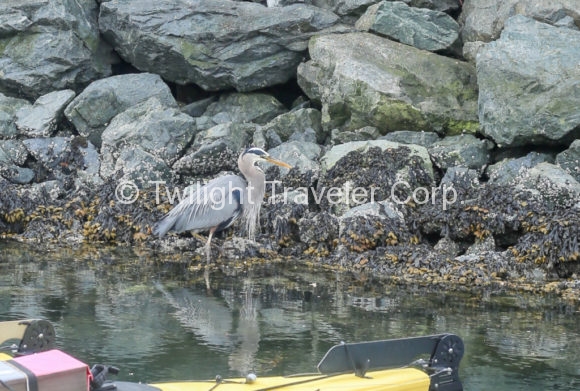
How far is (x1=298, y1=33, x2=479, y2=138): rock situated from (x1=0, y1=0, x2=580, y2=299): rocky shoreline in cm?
2

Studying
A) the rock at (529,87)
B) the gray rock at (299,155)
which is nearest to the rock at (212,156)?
the gray rock at (299,155)

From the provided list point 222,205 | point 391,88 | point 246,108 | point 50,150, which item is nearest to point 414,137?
point 391,88

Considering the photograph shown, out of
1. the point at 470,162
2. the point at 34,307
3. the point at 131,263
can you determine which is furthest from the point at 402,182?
the point at 34,307

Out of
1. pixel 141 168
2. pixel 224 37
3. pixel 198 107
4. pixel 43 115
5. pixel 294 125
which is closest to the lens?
pixel 141 168

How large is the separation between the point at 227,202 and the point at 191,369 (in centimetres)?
395

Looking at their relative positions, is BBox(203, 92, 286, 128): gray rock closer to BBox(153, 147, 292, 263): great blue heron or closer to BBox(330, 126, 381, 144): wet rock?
BBox(330, 126, 381, 144): wet rock

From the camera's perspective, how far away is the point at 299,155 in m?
11.1

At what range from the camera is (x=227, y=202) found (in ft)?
32.2

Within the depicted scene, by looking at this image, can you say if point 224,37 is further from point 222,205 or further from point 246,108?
point 222,205

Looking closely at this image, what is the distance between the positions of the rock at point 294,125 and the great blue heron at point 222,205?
2100 millimetres

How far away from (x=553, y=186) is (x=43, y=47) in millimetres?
7308

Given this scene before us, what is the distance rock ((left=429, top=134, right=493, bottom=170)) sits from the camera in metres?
10.9

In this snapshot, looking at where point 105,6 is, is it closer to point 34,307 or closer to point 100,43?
point 100,43

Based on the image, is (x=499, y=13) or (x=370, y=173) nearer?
(x=370, y=173)
